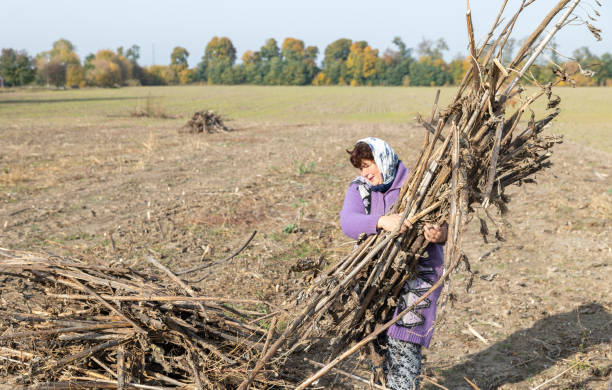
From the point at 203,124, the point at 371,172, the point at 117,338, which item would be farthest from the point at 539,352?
the point at 203,124

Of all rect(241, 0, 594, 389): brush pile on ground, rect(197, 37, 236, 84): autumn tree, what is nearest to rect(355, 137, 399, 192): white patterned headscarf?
rect(241, 0, 594, 389): brush pile on ground

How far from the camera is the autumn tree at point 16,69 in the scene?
65.2 meters

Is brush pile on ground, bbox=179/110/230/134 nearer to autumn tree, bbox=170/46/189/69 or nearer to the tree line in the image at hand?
the tree line

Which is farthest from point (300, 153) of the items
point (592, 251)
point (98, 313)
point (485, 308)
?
point (98, 313)

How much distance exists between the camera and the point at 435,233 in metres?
2.56

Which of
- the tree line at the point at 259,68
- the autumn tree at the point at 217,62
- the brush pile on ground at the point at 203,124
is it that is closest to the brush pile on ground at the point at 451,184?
the brush pile on ground at the point at 203,124

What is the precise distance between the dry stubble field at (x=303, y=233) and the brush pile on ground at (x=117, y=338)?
417 millimetres

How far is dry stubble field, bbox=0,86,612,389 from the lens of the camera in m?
3.89

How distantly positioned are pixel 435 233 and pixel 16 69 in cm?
7464

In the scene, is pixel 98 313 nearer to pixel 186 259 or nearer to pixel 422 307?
pixel 422 307

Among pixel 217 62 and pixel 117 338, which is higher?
pixel 217 62

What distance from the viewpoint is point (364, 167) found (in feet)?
9.20

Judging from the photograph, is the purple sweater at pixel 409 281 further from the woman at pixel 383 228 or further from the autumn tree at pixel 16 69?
the autumn tree at pixel 16 69

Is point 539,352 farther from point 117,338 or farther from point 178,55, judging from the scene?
point 178,55
